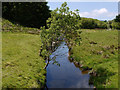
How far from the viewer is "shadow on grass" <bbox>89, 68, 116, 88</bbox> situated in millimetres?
17239

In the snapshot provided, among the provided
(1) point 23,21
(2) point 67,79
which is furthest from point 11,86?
(1) point 23,21

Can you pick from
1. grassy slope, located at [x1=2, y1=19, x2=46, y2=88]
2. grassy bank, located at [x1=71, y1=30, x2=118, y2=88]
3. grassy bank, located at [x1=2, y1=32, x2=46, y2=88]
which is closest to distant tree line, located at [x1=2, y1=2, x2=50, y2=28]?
grassy bank, located at [x1=71, y1=30, x2=118, y2=88]

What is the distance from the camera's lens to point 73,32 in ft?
77.0

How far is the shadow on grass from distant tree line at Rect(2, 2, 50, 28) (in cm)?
5665

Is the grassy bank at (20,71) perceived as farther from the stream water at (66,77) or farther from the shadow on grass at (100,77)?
the shadow on grass at (100,77)

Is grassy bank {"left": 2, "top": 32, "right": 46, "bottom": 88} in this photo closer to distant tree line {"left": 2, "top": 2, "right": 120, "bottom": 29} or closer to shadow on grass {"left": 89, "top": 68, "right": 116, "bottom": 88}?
shadow on grass {"left": 89, "top": 68, "right": 116, "bottom": 88}

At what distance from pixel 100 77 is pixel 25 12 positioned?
201 ft

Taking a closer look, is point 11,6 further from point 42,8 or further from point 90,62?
point 90,62

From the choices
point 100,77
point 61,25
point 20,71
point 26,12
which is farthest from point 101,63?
point 26,12

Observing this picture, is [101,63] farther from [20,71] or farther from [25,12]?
[25,12]

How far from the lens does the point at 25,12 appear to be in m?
70.7

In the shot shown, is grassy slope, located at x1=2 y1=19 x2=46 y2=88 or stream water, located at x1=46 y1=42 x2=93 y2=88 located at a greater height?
grassy slope, located at x1=2 y1=19 x2=46 y2=88

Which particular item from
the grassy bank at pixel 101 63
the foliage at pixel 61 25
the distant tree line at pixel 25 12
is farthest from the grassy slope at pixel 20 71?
the distant tree line at pixel 25 12

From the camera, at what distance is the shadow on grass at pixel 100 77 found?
17239 millimetres
